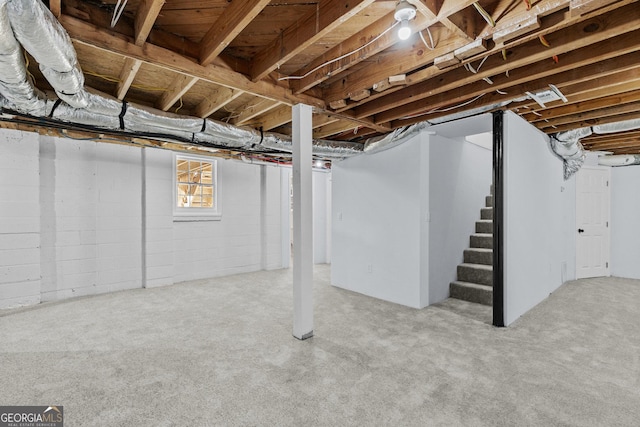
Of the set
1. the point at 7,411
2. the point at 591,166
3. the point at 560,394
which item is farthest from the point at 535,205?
the point at 7,411

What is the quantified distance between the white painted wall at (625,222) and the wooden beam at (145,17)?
7176 mm

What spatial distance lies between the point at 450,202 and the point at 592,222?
3293 mm

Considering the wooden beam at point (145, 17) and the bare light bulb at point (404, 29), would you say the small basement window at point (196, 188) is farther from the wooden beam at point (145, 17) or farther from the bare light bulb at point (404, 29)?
the bare light bulb at point (404, 29)

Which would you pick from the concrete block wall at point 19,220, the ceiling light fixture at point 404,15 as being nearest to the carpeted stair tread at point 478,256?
the ceiling light fixture at point 404,15

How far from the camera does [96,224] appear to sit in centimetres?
427

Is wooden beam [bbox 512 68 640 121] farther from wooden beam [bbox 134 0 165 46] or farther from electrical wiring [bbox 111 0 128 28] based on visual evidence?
electrical wiring [bbox 111 0 128 28]

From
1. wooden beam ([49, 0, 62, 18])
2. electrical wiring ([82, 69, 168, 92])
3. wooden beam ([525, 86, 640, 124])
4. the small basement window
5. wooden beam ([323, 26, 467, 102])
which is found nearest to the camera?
wooden beam ([49, 0, 62, 18])

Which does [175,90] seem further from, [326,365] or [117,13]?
[326,365]

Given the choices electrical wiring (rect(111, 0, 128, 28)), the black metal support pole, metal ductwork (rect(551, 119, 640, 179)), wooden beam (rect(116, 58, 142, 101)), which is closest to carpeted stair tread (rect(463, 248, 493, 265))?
the black metal support pole

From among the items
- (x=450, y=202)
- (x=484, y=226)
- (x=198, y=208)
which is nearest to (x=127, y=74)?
(x=198, y=208)

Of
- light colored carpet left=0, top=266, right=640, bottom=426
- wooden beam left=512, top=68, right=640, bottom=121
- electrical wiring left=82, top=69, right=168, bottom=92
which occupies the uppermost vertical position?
electrical wiring left=82, top=69, right=168, bottom=92

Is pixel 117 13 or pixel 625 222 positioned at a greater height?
pixel 117 13

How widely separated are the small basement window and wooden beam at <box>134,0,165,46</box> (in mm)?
3319

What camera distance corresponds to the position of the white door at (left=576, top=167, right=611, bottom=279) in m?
5.27
